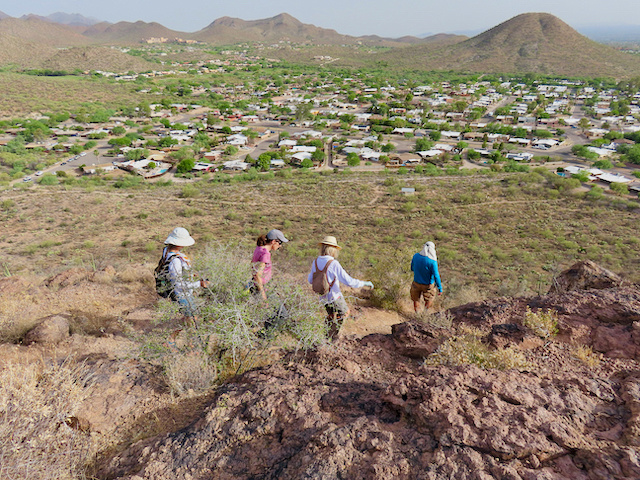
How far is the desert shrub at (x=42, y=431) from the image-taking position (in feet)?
6.00

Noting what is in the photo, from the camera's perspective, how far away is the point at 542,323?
3.07m

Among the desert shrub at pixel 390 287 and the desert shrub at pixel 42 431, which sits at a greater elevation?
the desert shrub at pixel 42 431

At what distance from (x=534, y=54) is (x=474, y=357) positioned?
414 ft

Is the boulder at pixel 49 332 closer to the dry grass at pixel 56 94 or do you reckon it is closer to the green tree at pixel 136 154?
the green tree at pixel 136 154

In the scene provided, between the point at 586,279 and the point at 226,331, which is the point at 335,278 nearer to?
the point at 226,331

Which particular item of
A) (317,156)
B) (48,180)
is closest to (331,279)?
(48,180)

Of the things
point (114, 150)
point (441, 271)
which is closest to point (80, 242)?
point (441, 271)

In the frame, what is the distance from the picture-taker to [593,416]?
6.10 feet

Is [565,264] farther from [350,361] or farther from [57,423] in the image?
[57,423]

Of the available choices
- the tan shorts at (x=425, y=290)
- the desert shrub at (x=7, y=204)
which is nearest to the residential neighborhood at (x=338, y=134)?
the desert shrub at (x=7, y=204)

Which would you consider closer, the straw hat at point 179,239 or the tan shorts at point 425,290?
the straw hat at point 179,239

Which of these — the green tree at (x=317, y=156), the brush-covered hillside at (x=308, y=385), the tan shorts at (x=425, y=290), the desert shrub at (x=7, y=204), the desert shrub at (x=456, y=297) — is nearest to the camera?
the brush-covered hillside at (x=308, y=385)

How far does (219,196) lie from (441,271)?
47.5ft

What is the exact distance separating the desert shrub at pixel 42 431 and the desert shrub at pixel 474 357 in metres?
2.26
